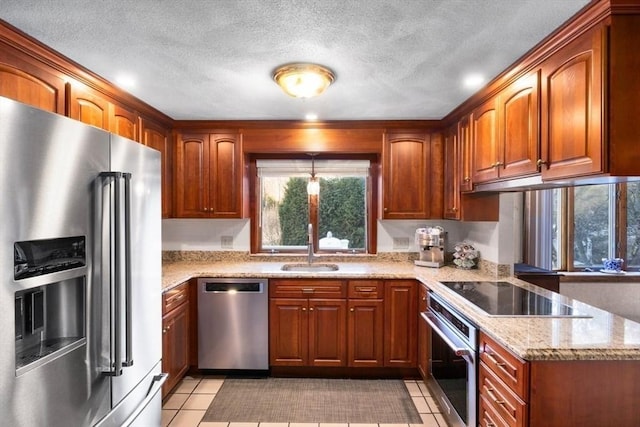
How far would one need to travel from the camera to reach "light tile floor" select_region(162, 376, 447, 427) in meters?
2.40

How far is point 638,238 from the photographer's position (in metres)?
3.68

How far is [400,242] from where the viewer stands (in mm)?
3705

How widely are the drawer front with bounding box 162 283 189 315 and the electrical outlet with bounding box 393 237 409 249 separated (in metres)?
2.03

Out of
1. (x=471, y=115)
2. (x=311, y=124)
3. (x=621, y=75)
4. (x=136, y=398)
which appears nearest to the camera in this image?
(x=621, y=75)

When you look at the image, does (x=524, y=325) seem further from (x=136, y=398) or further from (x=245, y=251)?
(x=245, y=251)

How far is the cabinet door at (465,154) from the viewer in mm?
2824

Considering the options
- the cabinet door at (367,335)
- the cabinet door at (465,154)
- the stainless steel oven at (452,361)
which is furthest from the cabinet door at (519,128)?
the cabinet door at (367,335)

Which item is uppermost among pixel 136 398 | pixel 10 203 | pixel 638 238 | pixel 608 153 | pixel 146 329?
pixel 608 153

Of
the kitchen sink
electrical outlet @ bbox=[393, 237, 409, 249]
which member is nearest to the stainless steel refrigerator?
the kitchen sink

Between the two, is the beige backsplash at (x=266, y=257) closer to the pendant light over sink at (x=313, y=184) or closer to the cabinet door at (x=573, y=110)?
the pendant light over sink at (x=313, y=184)

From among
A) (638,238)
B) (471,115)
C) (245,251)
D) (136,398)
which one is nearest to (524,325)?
(471,115)

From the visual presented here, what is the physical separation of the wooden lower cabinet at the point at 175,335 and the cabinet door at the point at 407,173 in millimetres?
1945

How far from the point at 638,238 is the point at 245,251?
402cm

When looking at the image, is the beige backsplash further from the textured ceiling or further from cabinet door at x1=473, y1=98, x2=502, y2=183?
the textured ceiling
